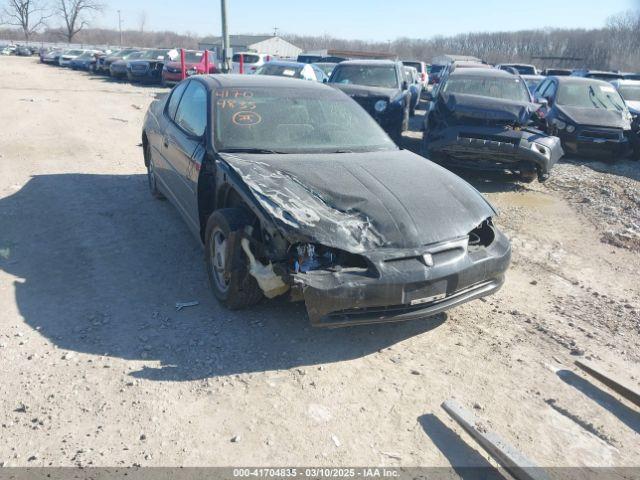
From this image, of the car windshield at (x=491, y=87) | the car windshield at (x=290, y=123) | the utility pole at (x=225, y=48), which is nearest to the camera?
the car windshield at (x=290, y=123)

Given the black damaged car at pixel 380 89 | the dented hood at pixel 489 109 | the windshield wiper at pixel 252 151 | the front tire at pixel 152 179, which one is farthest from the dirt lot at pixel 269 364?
the black damaged car at pixel 380 89

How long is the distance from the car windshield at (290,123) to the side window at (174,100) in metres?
1.02

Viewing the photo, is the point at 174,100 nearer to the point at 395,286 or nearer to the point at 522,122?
the point at 395,286

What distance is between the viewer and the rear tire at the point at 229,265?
11.7 ft

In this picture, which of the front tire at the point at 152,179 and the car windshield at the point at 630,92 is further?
the car windshield at the point at 630,92

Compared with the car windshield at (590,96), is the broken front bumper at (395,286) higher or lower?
lower

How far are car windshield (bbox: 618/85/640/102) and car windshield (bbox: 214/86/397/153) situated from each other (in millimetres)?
10860

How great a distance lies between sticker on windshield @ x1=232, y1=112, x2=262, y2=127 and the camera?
14.5 ft

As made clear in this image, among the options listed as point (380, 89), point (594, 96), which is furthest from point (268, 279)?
point (594, 96)

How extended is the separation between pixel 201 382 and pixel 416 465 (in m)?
1.31

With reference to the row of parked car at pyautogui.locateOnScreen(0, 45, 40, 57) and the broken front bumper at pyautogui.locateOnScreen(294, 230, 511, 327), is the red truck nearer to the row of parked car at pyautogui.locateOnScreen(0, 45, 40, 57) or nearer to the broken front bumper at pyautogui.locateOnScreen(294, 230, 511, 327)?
the broken front bumper at pyautogui.locateOnScreen(294, 230, 511, 327)

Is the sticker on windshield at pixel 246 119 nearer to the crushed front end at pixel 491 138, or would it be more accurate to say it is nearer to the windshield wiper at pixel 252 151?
the windshield wiper at pixel 252 151

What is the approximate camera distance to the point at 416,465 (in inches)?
100

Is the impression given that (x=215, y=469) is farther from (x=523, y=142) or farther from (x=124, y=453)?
(x=523, y=142)
